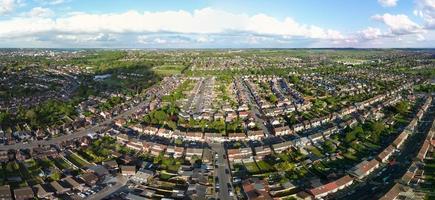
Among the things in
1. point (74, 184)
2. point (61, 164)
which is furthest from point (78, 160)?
point (74, 184)

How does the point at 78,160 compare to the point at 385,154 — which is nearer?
the point at 78,160

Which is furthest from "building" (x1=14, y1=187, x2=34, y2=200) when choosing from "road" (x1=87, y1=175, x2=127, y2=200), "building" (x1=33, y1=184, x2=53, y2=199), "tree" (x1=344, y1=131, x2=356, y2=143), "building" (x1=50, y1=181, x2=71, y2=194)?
"tree" (x1=344, y1=131, x2=356, y2=143)

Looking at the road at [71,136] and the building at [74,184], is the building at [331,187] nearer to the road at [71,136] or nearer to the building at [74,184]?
the building at [74,184]

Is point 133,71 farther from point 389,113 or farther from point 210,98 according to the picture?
point 389,113

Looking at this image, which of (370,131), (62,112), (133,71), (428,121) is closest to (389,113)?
(428,121)

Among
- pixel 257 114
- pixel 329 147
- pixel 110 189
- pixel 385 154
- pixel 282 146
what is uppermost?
pixel 257 114

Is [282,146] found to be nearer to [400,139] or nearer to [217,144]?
[217,144]

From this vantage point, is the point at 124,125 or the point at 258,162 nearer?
the point at 258,162
